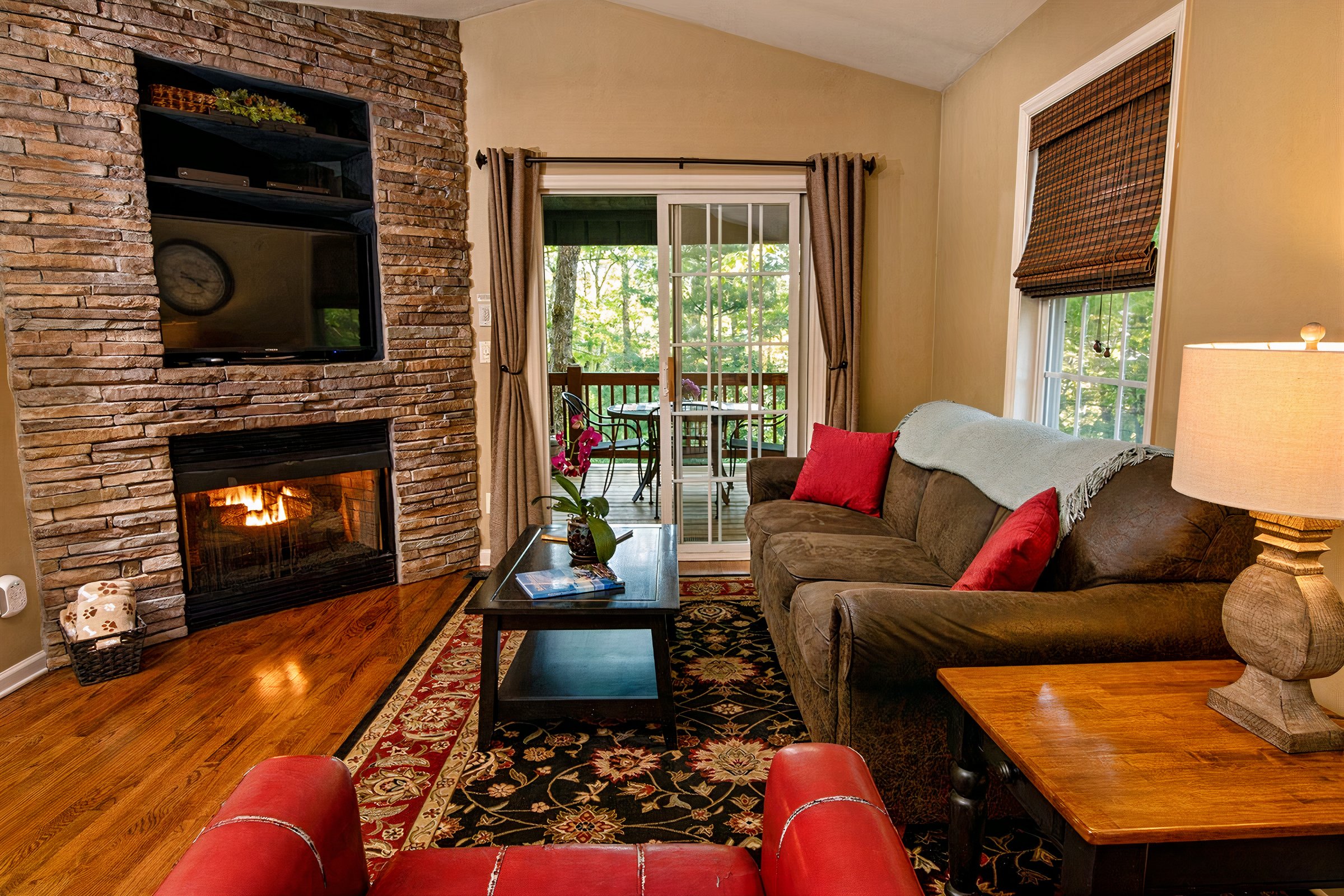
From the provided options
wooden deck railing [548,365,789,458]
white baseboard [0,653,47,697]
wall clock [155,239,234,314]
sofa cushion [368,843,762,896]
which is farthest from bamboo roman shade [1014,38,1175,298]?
white baseboard [0,653,47,697]

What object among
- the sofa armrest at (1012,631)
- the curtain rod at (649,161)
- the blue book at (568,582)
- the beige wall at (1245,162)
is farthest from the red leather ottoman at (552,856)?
the curtain rod at (649,161)

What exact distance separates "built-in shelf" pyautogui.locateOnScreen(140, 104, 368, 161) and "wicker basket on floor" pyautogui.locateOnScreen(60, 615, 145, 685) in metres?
2.13

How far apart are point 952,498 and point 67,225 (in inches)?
139

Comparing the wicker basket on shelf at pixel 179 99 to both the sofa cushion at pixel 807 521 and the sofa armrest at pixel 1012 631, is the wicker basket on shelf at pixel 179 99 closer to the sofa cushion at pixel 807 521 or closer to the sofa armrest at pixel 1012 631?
the sofa cushion at pixel 807 521

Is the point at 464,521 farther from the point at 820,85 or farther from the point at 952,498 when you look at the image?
the point at 820,85

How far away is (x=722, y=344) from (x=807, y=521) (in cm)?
146

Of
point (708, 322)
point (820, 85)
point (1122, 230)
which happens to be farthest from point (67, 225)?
point (1122, 230)

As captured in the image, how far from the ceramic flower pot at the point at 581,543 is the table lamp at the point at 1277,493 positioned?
1.86 m

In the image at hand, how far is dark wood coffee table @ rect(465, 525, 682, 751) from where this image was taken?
2434mm

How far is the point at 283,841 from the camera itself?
1.05m

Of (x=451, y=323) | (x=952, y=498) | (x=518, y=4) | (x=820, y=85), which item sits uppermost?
(x=518, y=4)

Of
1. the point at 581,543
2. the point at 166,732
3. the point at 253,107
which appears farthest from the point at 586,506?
the point at 253,107

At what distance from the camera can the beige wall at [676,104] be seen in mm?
4168

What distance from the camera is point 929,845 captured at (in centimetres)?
201
